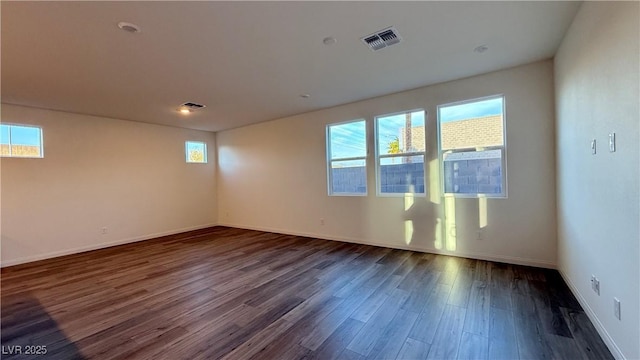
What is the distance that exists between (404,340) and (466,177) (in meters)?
2.69

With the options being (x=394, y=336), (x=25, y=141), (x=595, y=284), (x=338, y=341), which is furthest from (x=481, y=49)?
(x=25, y=141)

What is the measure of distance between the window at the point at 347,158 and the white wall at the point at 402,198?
0.47ft

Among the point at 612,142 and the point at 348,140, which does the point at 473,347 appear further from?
the point at 348,140

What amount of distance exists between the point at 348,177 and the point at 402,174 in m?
1.07

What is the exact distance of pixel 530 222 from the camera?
3424 millimetres

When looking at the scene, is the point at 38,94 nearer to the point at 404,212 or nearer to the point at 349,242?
the point at 349,242

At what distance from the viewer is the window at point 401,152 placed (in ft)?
14.0

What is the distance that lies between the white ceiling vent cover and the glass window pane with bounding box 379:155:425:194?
204 cm

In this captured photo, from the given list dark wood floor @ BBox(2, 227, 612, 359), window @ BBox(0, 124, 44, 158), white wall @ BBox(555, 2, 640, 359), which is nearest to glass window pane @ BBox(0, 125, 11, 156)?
window @ BBox(0, 124, 44, 158)

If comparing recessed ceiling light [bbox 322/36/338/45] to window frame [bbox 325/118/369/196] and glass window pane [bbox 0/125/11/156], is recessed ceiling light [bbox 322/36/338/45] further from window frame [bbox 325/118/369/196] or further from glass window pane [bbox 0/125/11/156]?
glass window pane [bbox 0/125/11/156]

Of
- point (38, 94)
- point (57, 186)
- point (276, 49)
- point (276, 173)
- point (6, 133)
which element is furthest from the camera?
point (276, 173)

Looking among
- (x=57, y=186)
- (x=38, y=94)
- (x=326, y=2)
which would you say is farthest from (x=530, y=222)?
(x=57, y=186)

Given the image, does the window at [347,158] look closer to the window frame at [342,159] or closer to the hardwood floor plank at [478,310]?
the window frame at [342,159]

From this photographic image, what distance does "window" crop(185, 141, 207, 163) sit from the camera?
6.78 m
